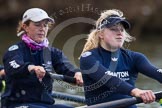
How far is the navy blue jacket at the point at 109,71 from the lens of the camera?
7.41 m

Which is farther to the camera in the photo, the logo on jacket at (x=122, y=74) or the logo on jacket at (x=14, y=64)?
the logo on jacket at (x=14, y=64)

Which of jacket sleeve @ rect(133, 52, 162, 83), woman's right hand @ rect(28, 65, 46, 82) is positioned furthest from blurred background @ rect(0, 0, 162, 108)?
woman's right hand @ rect(28, 65, 46, 82)

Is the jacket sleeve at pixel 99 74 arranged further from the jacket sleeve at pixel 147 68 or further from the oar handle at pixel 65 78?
the oar handle at pixel 65 78

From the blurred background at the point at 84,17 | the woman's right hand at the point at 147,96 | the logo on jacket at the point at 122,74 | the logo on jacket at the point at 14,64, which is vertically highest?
the blurred background at the point at 84,17

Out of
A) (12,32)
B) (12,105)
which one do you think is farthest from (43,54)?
(12,32)

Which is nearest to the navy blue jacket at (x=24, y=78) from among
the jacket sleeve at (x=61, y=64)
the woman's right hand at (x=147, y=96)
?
the jacket sleeve at (x=61, y=64)

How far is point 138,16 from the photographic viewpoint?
101 ft

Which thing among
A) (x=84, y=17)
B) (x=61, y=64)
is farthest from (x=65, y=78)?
(x=84, y=17)

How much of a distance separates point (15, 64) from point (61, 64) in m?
0.88

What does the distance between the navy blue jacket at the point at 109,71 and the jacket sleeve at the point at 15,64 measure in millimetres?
713

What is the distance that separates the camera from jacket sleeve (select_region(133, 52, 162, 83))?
7672mm

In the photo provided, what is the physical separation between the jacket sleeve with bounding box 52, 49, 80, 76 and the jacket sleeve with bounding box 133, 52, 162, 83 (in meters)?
1.18

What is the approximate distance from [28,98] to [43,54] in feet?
1.86

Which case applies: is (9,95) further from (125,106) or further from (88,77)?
(125,106)
